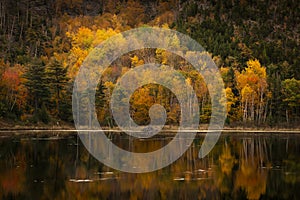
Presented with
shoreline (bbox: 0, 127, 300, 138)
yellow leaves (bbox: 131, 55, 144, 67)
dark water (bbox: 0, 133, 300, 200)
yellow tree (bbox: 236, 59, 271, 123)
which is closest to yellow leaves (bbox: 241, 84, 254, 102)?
yellow tree (bbox: 236, 59, 271, 123)

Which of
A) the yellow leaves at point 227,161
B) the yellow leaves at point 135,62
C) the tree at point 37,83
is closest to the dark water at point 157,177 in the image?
the yellow leaves at point 227,161

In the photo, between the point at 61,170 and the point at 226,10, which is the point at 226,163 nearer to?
the point at 61,170

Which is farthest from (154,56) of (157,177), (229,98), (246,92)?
(157,177)

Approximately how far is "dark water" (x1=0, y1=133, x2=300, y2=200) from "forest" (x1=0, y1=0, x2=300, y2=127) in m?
35.0

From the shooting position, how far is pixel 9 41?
115 metres


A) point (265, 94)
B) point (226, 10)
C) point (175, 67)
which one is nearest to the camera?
point (265, 94)

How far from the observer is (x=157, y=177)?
97.1ft

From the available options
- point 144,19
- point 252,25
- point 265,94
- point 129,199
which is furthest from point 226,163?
point 144,19

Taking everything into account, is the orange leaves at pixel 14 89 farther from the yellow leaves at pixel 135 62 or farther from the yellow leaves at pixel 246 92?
the yellow leaves at pixel 246 92

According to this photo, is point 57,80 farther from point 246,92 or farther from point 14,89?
point 246,92

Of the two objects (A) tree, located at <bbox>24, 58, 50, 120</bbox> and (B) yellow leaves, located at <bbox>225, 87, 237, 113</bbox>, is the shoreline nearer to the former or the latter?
(B) yellow leaves, located at <bbox>225, 87, 237, 113</bbox>

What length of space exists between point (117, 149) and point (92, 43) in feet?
196

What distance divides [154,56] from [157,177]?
2576 inches

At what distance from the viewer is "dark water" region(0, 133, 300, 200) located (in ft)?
81.3
